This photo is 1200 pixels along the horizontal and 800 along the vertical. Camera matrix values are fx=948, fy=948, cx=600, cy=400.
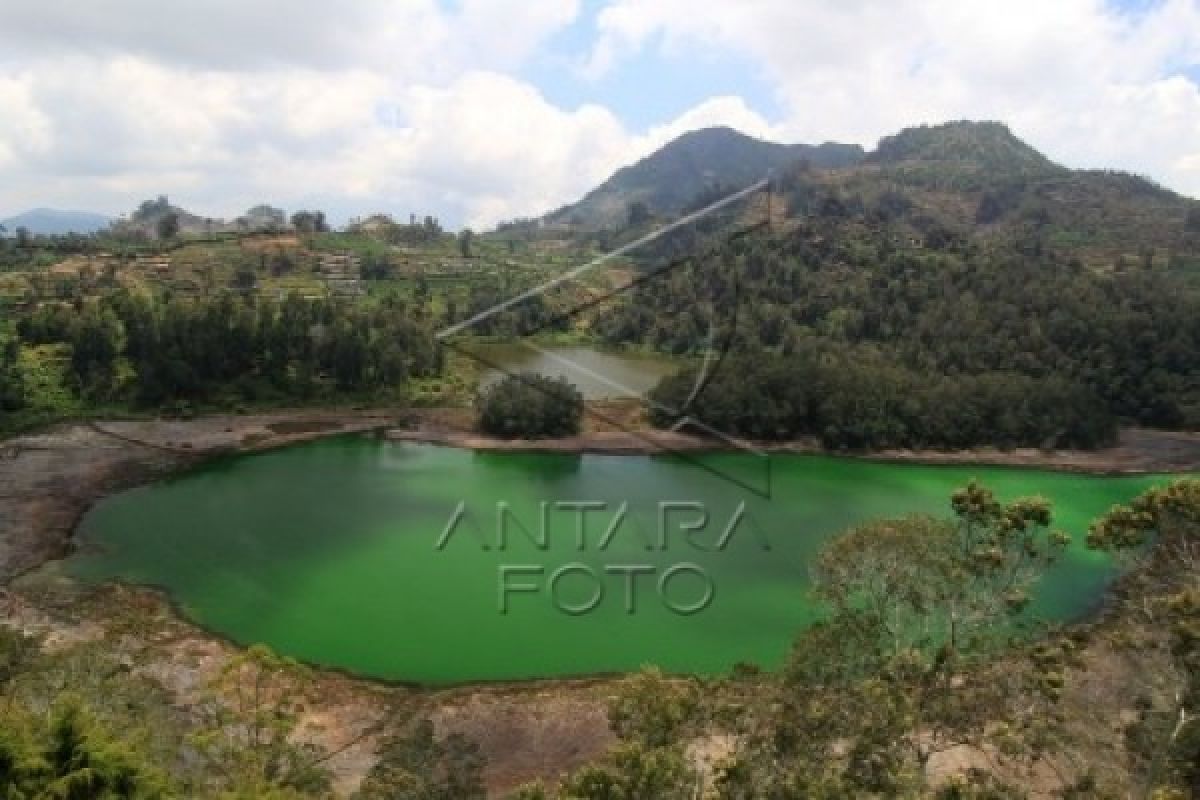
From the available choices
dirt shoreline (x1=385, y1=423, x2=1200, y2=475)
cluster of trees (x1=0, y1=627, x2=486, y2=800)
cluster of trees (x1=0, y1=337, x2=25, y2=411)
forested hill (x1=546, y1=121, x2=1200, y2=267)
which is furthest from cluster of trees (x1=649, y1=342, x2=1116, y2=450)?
forested hill (x1=546, y1=121, x2=1200, y2=267)

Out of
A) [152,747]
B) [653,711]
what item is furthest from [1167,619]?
[152,747]

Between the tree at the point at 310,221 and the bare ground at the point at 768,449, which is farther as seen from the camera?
the tree at the point at 310,221

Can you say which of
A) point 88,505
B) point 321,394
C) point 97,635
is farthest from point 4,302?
point 97,635

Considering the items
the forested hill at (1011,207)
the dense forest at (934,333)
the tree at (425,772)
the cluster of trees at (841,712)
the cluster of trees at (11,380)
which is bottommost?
the tree at (425,772)

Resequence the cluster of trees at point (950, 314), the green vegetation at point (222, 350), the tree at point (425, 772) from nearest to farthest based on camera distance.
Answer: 1. the tree at point (425, 772)
2. the green vegetation at point (222, 350)
3. the cluster of trees at point (950, 314)

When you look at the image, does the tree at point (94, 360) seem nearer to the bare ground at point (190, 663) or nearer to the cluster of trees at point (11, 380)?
the cluster of trees at point (11, 380)

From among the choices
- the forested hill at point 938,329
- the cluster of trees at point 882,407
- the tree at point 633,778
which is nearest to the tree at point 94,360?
the cluster of trees at point 882,407

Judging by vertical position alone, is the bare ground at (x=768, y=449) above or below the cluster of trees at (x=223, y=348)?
below

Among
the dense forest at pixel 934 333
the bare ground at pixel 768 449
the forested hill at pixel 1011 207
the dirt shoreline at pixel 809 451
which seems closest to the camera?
the dirt shoreline at pixel 809 451
